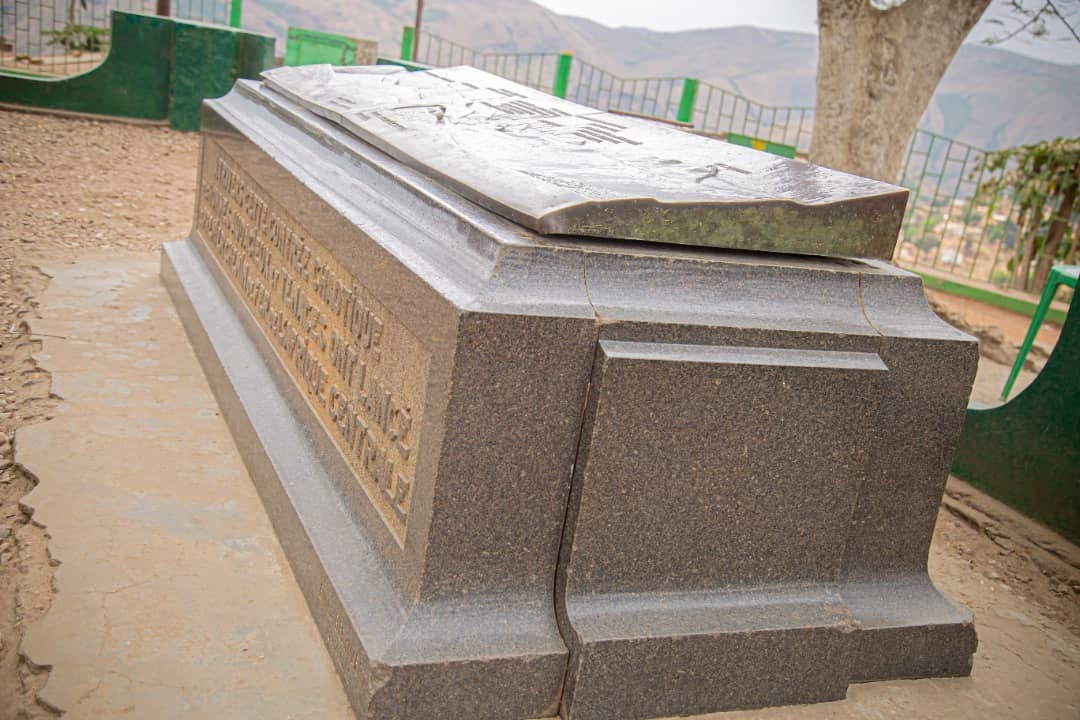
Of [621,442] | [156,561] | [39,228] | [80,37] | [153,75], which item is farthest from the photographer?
[80,37]

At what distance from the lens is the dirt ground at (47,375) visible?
1.96 m

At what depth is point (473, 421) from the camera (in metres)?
1.61

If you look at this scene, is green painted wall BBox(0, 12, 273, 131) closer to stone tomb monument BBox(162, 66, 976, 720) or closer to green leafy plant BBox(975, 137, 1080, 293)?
stone tomb monument BBox(162, 66, 976, 720)

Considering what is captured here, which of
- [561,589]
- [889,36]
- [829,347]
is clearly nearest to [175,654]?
[561,589]

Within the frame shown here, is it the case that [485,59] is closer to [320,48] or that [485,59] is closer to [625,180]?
[320,48]

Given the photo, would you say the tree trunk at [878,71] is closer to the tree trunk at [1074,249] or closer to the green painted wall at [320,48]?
the tree trunk at [1074,249]

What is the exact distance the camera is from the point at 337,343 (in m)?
2.26

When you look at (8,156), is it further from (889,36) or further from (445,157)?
(889,36)

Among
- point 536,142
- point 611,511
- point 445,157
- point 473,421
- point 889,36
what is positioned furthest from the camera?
point 889,36

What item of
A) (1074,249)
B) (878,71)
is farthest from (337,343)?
(1074,249)

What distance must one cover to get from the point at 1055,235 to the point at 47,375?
8.54 m

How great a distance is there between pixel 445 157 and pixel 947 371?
3.95ft

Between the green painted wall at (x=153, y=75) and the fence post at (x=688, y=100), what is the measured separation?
5.88 m

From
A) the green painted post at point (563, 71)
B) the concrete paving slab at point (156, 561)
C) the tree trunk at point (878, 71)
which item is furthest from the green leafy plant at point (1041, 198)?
the concrete paving slab at point (156, 561)
